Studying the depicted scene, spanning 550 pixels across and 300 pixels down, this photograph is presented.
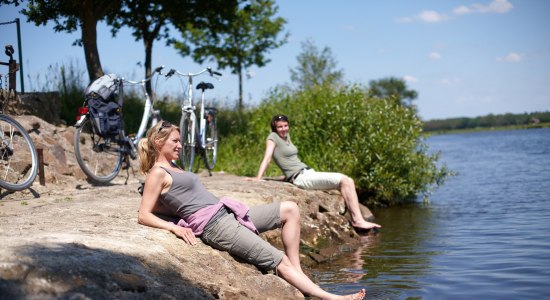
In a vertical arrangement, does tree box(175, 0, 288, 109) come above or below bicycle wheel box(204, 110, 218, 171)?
A: above

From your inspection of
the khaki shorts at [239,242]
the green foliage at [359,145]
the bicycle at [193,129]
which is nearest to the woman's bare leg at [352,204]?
the bicycle at [193,129]

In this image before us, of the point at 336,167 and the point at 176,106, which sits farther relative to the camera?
the point at 176,106

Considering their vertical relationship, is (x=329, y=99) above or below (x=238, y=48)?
below

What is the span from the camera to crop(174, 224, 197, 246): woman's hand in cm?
554

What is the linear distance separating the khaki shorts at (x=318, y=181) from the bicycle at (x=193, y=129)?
1.87 m

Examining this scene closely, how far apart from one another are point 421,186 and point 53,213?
10.4 meters

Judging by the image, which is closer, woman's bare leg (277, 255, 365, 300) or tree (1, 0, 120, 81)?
woman's bare leg (277, 255, 365, 300)

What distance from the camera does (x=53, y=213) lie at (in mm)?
6457

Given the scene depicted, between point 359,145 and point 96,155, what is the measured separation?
6.02 metres

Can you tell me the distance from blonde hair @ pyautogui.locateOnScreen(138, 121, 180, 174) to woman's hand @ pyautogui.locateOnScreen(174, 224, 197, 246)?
73 cm

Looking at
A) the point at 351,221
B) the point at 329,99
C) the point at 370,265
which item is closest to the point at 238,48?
the point at 329,99

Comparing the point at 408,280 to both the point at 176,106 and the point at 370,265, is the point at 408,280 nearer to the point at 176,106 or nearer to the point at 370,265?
the point at 370,265

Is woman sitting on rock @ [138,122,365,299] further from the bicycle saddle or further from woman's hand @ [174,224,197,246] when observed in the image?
the bicycle saddle

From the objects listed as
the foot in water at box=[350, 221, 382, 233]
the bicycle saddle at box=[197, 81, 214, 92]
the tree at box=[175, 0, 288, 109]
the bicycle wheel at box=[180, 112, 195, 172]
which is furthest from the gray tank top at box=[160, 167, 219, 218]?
the tree at box=[175, 0, 288, 109]
